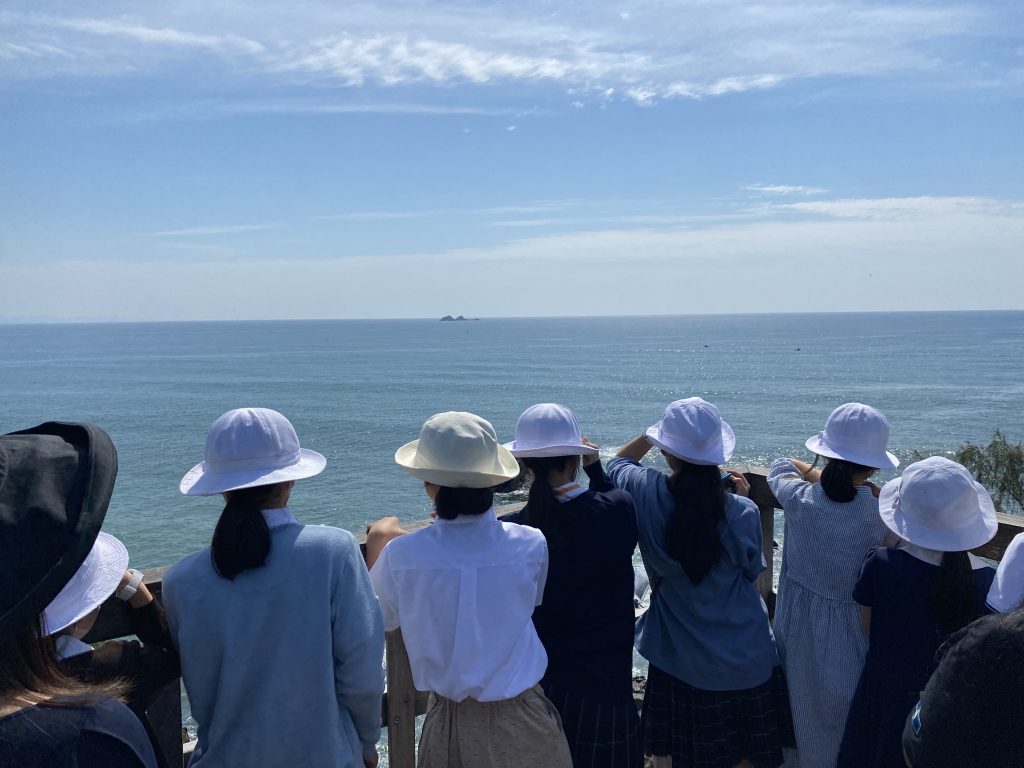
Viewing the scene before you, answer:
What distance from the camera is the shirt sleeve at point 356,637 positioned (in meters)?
2.30

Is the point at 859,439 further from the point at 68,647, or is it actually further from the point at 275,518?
the point at 68,647

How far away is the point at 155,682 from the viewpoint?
2.20 meters

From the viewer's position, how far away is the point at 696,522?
10.0ft

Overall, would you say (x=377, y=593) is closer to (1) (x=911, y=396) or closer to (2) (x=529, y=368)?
(1) (x=911, y=396)

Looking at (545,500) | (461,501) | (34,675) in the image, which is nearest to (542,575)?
(545,500)

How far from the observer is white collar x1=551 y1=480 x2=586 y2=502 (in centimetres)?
293

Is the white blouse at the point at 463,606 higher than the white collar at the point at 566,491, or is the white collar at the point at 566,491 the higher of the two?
the white collar at the point at 566,491

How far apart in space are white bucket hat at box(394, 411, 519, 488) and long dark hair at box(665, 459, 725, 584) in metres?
0.82

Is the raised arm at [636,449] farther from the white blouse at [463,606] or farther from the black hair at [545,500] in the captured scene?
the white blouse at [463,606]

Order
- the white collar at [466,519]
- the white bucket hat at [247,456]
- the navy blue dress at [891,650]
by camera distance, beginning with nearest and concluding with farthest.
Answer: the white bucket hat at [247,456] → the white collar at [466,519] → the navy blue dress at [891,650]

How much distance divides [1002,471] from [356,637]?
31313 mm

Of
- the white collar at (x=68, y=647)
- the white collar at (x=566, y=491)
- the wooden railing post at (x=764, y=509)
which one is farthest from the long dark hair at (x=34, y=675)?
the wooden railing post at (x=764, y=509)

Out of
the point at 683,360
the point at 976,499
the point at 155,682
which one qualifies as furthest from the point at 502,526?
the point at 683,360

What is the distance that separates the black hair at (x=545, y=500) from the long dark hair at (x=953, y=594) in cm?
130
